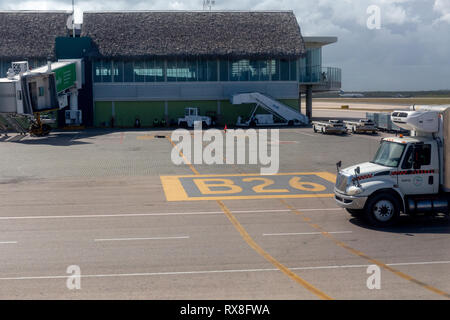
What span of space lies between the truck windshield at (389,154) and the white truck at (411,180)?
1.5 inches

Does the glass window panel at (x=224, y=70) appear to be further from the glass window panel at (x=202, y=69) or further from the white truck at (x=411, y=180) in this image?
the white truck at (x=411, y=180)

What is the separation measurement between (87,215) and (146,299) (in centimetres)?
932

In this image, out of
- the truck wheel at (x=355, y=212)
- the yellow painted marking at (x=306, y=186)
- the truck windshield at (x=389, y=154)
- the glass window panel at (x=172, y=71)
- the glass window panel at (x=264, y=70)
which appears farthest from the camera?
the glass window panel at (x=264, y=70)

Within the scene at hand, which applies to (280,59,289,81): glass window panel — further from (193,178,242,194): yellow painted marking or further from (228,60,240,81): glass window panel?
(193,178,242,194): yellow painted marking

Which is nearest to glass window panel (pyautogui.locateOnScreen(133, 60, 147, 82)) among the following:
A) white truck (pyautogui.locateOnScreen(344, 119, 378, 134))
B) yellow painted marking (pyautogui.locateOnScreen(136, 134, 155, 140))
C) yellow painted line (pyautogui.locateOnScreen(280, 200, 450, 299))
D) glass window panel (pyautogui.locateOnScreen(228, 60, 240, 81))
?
glass window panel (pyautogui.locateOnScreen(228, 60, 240, 81))

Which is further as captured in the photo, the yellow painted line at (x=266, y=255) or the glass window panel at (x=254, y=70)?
the glass window panel at (x=254, y=70)

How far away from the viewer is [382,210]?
1744cm

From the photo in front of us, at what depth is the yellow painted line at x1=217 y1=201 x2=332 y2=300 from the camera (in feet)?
37.8

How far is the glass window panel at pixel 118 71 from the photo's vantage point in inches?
2566

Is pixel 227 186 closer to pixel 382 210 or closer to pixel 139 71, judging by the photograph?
pixel 382 210

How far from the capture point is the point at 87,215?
64.4ft

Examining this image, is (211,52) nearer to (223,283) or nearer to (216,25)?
(216,25)

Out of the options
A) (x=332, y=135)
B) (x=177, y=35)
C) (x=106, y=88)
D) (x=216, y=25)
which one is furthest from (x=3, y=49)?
(x=332, y=135)

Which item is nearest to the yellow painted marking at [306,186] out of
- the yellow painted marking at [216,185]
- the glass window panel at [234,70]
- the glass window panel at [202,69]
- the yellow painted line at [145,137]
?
the yellow painted marking at [216,185]
